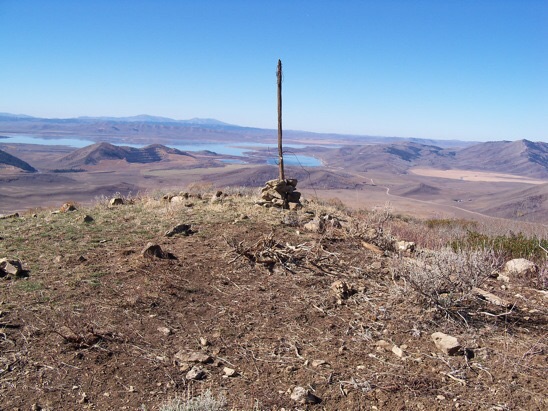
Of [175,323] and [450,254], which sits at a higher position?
[450,254]

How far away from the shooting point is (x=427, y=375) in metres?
3.77

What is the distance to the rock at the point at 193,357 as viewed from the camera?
3902mm

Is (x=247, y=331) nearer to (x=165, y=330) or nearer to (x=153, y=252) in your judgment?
(x=165, y=330)

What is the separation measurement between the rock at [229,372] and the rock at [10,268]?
3.40m

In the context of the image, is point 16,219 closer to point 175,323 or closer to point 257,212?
point 257,212

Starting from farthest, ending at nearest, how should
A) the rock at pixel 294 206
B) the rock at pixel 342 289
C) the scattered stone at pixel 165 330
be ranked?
1. the rock at pixel 294 206
2. the rock at pixel 342 289
3. the scattered stone at pixel 165 330

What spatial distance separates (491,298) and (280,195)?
5.99 m

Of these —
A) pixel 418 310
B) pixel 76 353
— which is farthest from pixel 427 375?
pixel 76 353

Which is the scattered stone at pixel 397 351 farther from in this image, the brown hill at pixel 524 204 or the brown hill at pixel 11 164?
the brown hill at pixel 11 164

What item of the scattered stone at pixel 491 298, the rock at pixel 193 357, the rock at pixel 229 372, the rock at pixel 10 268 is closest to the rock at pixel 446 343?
the scattered stone at pixel 491 298

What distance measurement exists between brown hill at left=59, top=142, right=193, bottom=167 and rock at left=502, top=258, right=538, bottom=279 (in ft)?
364

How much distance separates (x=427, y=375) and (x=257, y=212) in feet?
19.5

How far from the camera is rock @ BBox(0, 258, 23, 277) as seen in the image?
5402mm

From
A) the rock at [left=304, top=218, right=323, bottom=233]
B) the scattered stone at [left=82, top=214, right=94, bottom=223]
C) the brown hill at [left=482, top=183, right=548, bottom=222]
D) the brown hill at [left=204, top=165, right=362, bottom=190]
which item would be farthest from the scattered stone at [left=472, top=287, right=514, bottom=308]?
the brown hill at [left=204, top=165, right=362, bottom=190]
